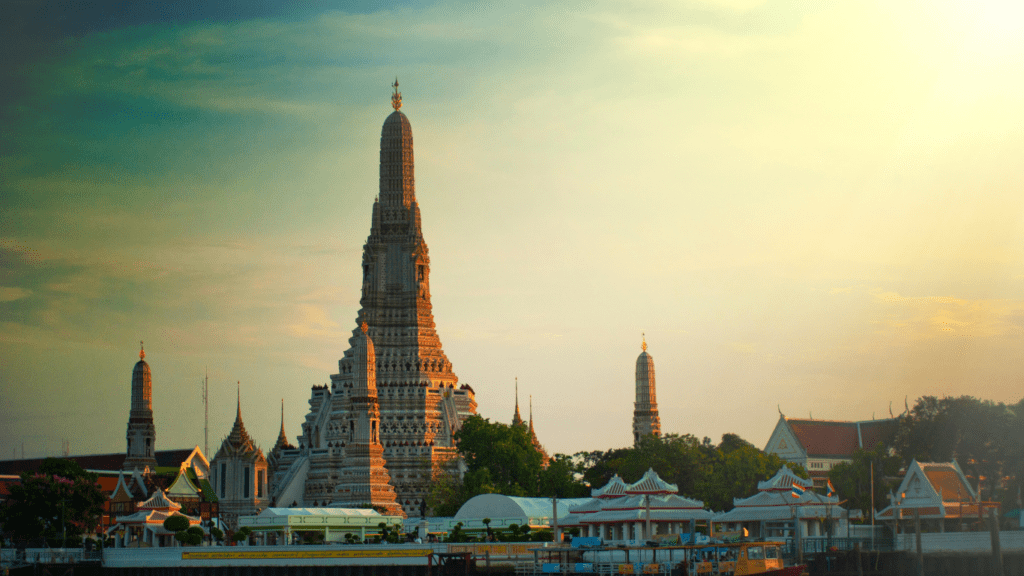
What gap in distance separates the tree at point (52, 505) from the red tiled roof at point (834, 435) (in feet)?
211

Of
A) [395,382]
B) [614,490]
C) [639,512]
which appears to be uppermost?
[395,382]

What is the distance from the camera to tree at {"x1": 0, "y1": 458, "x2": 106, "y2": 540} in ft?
270

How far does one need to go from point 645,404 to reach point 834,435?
20.2 metres

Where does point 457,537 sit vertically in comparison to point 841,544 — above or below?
above

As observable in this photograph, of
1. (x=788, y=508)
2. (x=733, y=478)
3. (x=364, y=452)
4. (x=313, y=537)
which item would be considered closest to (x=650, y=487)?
(x=788, y=508)

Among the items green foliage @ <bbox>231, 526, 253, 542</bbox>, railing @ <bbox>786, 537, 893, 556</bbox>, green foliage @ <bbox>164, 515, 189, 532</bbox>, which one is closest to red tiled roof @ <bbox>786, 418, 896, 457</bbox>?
railing @ <bbox>786, 537, 893, 556</bbox>

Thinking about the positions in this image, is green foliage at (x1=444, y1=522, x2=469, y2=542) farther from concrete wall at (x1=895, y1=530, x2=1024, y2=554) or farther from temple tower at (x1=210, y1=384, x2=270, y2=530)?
temple tower at (x1=210, y1=384, x2=270, y2=530)

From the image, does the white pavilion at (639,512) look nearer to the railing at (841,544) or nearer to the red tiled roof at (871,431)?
the railing at (841,544)

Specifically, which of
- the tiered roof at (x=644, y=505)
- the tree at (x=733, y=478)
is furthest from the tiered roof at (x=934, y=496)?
the tree at (x=733, y=478)

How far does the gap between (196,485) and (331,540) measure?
2844 centimetres

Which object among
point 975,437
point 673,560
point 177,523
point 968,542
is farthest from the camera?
point 177,523

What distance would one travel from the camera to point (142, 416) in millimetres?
110375

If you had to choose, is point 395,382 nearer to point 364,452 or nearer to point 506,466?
point 364,452

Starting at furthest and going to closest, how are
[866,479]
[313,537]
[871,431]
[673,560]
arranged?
[871,431] → [866,479] → [313,537] → [673,560]
